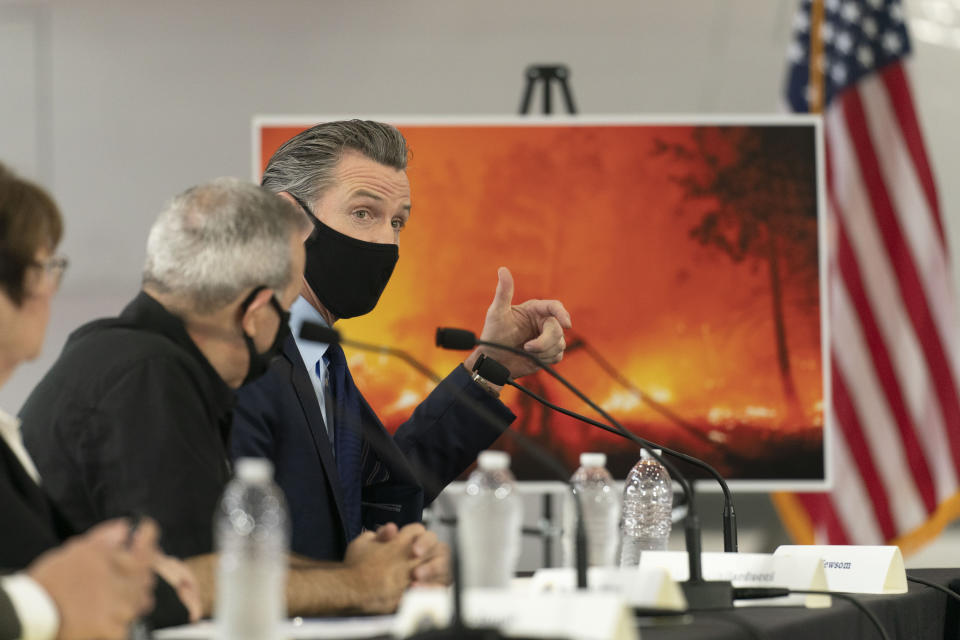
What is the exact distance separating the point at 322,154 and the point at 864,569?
4.46ft

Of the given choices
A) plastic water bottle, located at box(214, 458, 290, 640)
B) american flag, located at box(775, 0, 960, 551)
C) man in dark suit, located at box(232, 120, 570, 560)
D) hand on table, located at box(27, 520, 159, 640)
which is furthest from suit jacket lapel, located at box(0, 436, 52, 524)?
american flag, located at box(775, 0, 960, 551)

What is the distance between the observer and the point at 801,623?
148cm

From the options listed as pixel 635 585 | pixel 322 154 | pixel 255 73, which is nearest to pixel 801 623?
pixel 635 585

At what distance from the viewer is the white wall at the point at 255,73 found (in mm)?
4625

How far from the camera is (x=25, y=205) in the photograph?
4.35 ft

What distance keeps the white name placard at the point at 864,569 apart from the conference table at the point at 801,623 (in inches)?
1.3

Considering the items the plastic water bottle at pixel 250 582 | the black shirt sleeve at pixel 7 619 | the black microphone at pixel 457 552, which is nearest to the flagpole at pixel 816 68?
the black microphone at pixel 457 552

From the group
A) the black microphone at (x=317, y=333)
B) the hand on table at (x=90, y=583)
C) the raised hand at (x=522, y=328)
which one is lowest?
the hand on table at (x=90, y=583)

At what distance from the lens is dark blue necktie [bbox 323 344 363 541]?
2.22 meters

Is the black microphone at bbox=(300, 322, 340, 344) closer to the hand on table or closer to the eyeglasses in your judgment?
the eyeglasses

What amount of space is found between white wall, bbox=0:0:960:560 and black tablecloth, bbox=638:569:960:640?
9.30 ft

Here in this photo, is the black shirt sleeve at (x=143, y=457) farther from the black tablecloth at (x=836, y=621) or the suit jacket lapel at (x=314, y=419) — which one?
the black tablecloth at (x=836, y=621)

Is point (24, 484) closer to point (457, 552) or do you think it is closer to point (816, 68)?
point (457, 552)

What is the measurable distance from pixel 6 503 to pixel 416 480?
109cm
